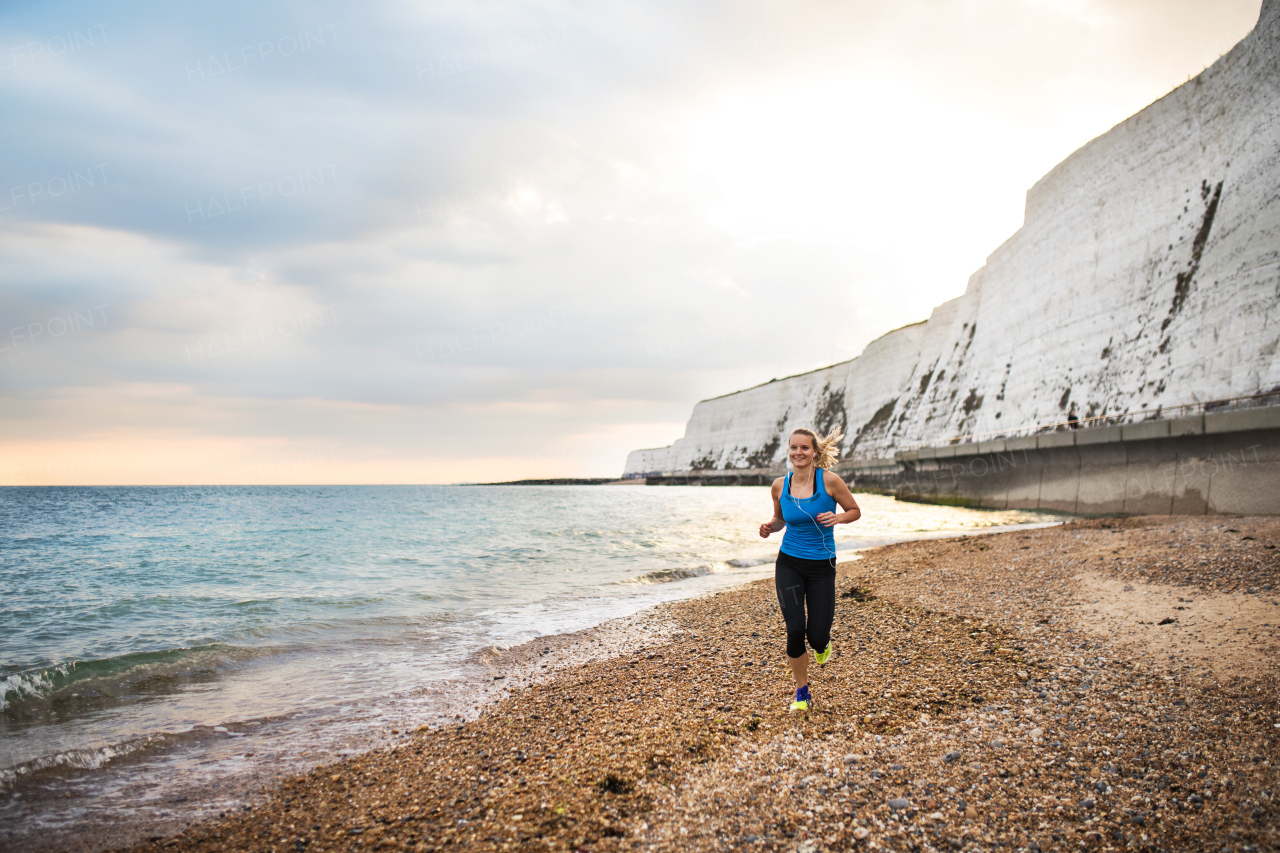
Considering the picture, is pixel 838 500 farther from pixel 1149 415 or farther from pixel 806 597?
pixel 1149 415

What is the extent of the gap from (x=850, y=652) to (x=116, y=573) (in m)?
17.0

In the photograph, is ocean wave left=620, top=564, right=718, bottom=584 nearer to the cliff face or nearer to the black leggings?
the black leggings

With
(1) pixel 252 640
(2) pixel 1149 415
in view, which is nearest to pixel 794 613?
(1) pixel 252 640

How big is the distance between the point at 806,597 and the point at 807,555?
0.33 meters

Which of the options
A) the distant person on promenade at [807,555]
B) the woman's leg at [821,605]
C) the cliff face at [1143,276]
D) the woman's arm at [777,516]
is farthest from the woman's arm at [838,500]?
the cliff face at [1143,276]

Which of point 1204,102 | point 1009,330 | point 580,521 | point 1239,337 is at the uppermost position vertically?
point 1204,102

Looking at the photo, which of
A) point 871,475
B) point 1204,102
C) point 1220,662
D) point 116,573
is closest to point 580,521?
point 116,573

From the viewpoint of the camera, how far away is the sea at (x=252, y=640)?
14.2ft

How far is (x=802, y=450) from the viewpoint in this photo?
4.23 meters

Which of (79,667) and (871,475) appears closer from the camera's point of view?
(79,667)

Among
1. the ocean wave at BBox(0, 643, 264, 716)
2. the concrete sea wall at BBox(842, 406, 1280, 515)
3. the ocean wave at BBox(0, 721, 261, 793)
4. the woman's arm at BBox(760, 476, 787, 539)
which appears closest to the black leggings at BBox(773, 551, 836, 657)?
the woman's arm at BBox(760, 476, 787, 539)

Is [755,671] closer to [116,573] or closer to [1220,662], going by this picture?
[1220,662]

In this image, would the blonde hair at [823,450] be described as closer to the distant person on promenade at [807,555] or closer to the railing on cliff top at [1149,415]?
the distant person on promenade at [807,555]

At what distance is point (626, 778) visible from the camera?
137 inches
